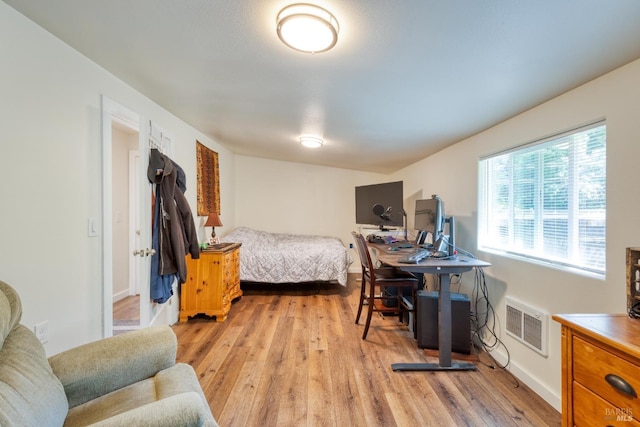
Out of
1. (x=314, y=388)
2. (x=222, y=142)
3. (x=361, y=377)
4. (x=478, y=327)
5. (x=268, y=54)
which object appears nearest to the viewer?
(x=268, y=54)

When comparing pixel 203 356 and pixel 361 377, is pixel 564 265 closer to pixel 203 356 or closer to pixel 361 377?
pixel 361 377

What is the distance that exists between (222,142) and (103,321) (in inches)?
122

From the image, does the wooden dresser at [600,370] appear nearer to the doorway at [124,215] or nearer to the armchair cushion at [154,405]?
the armchair cushion at [154,405]

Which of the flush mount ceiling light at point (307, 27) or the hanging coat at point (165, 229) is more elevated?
the flush mount ceiling light at point (307, 27)

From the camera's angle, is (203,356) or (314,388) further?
(203,356)

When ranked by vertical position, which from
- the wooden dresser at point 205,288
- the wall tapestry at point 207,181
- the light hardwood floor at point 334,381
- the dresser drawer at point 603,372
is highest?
the wall tapestry at point 207,181

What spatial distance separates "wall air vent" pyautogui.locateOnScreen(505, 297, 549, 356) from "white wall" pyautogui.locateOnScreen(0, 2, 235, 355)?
302 cm

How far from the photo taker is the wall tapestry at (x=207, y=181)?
3.72 m

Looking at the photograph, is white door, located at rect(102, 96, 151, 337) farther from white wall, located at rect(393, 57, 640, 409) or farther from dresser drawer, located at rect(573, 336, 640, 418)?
white wall, located at rect(393, 57, 640, 409)

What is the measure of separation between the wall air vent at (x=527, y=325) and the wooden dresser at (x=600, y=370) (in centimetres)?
83

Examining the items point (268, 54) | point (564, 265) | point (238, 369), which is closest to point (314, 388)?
point (238, 369)

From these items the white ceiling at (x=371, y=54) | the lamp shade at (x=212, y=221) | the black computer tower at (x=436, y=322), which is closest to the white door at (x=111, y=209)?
the white ceiling at (x=371, y=54)

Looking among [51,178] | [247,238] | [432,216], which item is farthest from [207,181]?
[432,216]

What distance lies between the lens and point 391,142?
329cm
